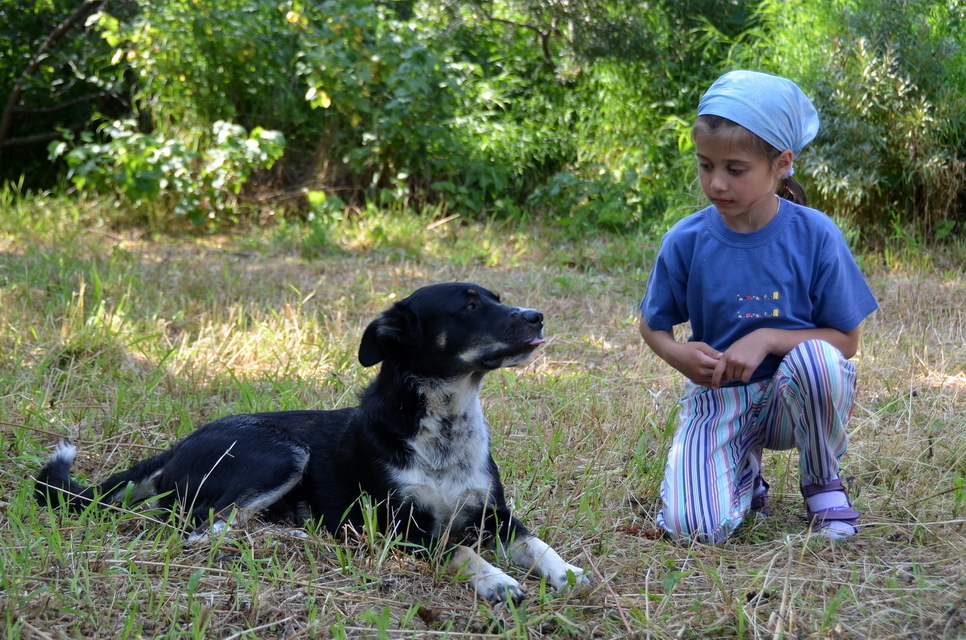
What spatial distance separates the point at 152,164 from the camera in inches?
347

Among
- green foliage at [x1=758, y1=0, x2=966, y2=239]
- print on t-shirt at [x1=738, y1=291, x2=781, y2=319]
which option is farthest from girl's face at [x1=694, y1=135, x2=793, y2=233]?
green foliage at [x1=758, y1=0, x2=966, y2=239]

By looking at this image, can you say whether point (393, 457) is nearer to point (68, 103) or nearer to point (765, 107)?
point (765, 107)

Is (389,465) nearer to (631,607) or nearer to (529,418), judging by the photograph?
(631,607)

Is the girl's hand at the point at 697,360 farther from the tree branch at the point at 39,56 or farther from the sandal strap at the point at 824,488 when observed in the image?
the tree branch at the point at 39,56

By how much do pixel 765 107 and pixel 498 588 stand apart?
1.78 meters

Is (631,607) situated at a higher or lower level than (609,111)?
lower

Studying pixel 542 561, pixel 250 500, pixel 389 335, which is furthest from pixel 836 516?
pixel 250 500

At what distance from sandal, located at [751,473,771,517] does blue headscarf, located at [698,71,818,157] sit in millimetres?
1238

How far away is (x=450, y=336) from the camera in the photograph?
3.26 m

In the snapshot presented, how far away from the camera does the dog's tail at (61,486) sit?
318 centimetres

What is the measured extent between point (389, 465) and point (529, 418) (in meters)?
1.29

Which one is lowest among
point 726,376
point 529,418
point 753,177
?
point 529,418

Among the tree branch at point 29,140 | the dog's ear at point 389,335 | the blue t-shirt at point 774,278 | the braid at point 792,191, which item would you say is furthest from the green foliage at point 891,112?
the tree branch at point 29,140

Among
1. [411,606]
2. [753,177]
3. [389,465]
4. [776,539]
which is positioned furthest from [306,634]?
[753,177]
